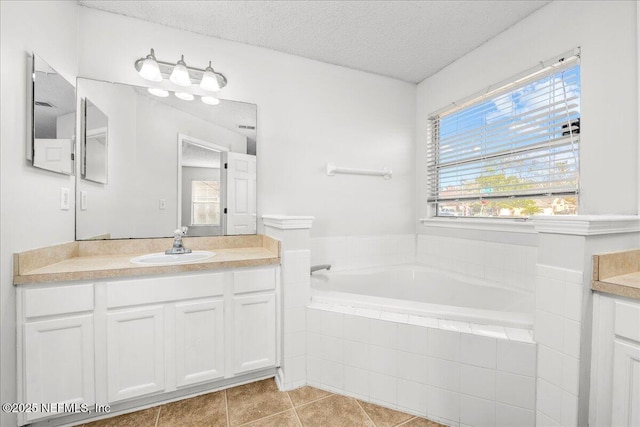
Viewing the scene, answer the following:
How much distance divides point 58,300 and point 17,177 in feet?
1.97

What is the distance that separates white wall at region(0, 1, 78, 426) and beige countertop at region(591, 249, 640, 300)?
8.03ft

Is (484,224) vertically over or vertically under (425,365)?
over

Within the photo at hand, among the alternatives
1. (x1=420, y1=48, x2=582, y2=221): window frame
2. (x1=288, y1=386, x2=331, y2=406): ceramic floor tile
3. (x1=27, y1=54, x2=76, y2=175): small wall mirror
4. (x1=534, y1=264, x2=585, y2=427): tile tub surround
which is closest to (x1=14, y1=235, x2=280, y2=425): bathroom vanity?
(x1=288, y1=386, x2=331, y2=406): ceramic floor tile

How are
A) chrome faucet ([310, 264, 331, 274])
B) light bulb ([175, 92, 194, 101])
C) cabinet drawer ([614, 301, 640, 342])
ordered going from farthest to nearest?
chrome faucet ([310, 264, 331, 274]), light bulb ([175, 92, 194, 101]), cabinet drawer ([614, 301, 640, 342])

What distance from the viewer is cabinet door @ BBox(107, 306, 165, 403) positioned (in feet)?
4.69

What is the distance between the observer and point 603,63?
4.97 feet

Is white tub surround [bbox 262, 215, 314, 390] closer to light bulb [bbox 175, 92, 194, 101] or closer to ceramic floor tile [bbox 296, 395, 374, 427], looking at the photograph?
ceramic floor tile [bbox 296, 395, 374, 427]

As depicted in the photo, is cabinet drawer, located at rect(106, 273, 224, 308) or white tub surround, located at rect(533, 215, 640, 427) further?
cabinet drawer, located at rect(106, 273, 224, 308)

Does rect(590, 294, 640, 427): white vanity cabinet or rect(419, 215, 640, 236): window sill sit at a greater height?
rect(419, 215, 640, 236): window sill

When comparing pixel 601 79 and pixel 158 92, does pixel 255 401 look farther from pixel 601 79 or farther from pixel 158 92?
pixel 601 79

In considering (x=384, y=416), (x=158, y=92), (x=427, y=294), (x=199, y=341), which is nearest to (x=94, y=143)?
(x=158, y=92)

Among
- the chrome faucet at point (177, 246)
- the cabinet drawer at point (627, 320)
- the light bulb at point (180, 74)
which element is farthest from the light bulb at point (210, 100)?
the cabinet drawer at point (627, 320)

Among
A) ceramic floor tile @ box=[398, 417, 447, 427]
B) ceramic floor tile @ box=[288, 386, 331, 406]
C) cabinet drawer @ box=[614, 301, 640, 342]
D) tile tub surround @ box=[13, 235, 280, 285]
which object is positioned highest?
tile tub surround @ box=[13, 235, 280, 285]

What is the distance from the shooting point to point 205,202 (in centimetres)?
208
